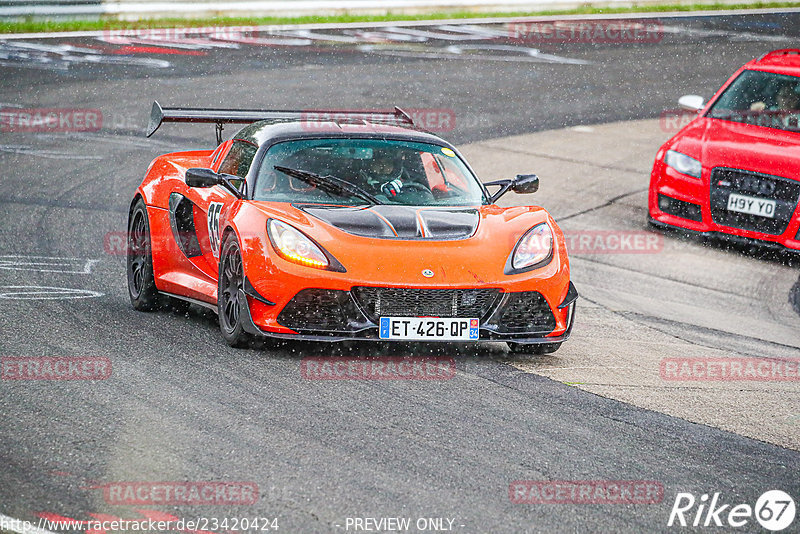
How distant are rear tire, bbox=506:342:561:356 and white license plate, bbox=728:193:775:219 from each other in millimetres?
4875

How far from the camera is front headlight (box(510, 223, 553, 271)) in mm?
7602

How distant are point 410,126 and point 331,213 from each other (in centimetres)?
178

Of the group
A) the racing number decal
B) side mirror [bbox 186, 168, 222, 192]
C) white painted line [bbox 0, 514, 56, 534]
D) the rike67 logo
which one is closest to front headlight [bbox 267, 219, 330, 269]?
side mirror [bbox 186, 168, 222, 192]

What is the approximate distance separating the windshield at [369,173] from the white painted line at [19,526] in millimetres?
3602

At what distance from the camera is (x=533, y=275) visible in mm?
7555

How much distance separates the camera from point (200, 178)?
8125mm

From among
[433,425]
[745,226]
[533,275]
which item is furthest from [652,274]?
[433,425]

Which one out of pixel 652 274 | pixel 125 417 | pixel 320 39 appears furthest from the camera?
pixel 320 39

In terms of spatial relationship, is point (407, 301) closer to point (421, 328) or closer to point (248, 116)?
point (421, 328)

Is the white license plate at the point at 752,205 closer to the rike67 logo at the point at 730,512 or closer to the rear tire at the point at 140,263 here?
the rear tire at the point at 140,263

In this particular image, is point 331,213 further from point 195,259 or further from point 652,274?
point 652,274

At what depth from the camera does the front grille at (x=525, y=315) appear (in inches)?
295

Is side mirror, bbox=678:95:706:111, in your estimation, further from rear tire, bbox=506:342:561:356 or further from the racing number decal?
the racing number decal

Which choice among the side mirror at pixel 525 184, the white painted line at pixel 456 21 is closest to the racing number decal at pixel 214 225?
the side mirror at pixel 525 184
